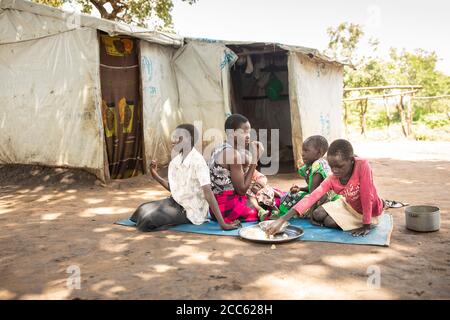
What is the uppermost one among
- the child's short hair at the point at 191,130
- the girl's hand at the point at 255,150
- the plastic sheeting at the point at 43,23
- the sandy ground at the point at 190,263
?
the plastic sheeting at the point at 43,23

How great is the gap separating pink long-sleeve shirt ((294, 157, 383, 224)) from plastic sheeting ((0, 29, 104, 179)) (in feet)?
12.1

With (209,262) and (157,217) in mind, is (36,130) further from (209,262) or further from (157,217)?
(209,262)

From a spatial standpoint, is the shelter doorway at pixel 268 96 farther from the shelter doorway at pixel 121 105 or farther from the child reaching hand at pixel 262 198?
the child reaching hand at pixel 262 198

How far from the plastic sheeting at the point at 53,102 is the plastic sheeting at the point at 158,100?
974 mm

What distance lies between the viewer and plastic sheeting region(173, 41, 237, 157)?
6902mm

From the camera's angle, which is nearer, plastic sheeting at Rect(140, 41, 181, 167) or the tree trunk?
plastic sheeting at Rect(140, 41, 181, 167)

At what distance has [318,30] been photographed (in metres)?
21.7

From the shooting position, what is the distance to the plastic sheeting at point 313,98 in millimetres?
6930

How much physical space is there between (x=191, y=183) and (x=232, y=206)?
0.48 m

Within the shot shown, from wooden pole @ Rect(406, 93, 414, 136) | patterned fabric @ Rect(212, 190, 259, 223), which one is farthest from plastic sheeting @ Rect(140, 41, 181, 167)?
wooden pole @ Rect(406, 93, 414, 136)

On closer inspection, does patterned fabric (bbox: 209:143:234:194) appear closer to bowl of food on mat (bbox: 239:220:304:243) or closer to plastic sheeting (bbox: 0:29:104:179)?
bowl of food on mat (bbox: 239:220:304:243)

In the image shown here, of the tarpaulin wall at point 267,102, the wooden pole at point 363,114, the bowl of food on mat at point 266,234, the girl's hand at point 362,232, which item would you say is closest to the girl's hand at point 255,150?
the bowl of food on mat at point 266,234

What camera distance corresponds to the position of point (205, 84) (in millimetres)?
7059
